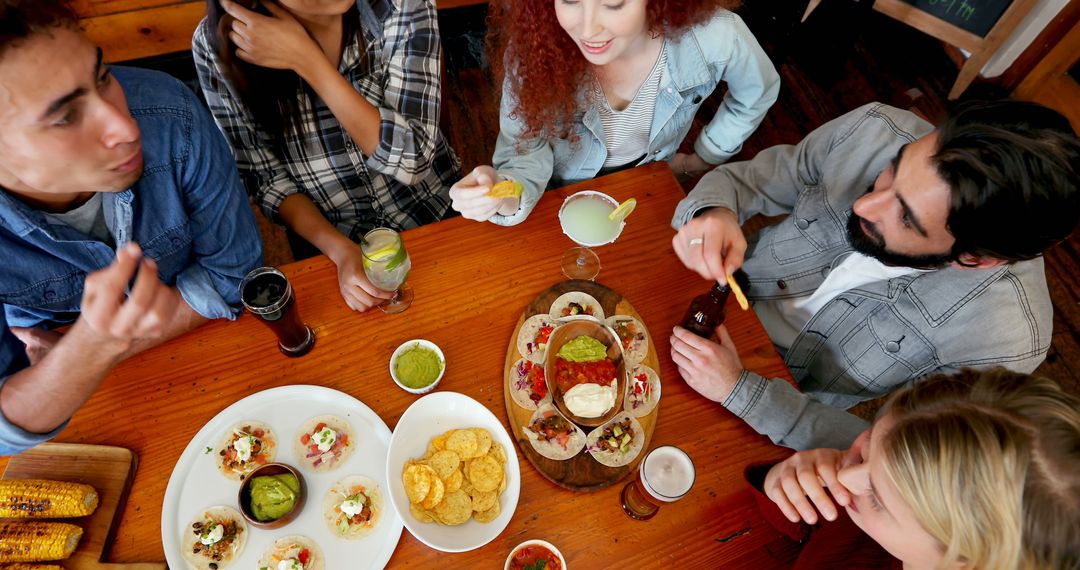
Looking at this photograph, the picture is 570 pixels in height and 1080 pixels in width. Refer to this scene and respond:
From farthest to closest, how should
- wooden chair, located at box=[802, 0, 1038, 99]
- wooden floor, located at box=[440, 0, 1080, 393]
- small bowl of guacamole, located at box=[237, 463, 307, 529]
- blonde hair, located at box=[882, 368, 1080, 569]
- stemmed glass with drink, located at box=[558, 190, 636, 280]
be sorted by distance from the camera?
wooden floor, located at box=[440, 0, 1080, 393], wooden chair, located at box=[802, 0, 1038, 99], stemmed glass with drink, located at box=[558, 190, 636, 280], small bowl of guacamole, located at box=[237, 463, 307, 529], blonde hair, located at box=[882, 368, 1080, 569]

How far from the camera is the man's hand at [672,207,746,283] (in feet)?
5.66

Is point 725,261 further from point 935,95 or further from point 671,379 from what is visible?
point 935,95

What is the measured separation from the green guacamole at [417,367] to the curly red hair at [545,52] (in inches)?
35.0

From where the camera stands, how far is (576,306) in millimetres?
1751

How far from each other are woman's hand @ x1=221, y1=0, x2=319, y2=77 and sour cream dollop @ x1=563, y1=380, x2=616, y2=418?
1.37m

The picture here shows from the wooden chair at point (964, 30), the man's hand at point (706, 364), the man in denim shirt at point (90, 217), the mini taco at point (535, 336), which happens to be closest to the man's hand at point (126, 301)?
the man in denim shirt at point (90, 217)

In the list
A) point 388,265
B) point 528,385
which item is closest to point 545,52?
point 388,265

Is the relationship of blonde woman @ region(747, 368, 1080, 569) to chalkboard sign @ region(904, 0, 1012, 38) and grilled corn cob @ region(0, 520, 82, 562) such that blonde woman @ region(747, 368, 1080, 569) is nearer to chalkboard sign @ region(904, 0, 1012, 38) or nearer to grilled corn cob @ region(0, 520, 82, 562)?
grilled corn cob @ region(0, 520, 82, 562)

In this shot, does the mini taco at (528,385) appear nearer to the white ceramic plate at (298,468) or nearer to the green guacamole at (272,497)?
the white ceramic plate at (298,468)

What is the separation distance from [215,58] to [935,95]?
14.7 ft

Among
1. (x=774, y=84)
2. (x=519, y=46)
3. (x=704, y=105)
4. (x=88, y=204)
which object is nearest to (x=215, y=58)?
(x=88, y=204)

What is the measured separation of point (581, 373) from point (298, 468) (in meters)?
0.83

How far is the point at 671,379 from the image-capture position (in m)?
1.69

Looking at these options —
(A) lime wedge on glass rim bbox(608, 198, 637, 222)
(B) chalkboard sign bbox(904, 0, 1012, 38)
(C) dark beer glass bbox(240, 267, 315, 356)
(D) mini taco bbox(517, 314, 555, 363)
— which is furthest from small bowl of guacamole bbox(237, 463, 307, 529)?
→ (B) chalkboard sign bbox(904, 0, 1012, 38)
